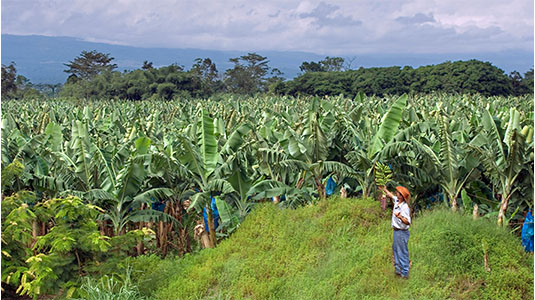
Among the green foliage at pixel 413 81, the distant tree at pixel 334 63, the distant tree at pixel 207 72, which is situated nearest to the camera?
the green foliage at pixel 413 81

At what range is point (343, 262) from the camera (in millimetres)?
6945

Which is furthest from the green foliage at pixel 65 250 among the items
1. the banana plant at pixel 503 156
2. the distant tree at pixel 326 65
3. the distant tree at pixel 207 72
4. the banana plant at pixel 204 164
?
the distant tree at pixel 326 65

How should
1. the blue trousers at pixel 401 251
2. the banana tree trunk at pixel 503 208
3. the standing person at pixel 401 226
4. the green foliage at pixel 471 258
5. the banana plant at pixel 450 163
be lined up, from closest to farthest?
the standing person at pixel 401 226 → the blue trousers at pixel 401 251 → the green foliage at pixel 471 258 → the banana tree trunk at pixel 503 208 → the banana plant at pixel 450 163

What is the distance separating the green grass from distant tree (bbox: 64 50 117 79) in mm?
78621

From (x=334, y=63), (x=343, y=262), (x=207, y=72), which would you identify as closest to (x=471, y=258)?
(x=343, y=262)

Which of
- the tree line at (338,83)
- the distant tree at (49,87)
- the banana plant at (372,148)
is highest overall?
the banana plant at (372,148)

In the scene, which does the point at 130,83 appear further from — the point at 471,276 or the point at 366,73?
the point at 471,276

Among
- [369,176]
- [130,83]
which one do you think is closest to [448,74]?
[130,83]

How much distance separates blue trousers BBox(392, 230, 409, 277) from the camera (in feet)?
19.7

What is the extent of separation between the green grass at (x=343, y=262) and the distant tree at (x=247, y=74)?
62.7 meters

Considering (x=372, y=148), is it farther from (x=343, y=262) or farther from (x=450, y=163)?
(x=343, y=262)

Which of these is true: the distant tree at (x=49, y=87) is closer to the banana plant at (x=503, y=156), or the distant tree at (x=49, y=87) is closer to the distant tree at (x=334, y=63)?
→ the distant tree at (x=334, y=63)

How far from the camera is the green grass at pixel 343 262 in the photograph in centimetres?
634

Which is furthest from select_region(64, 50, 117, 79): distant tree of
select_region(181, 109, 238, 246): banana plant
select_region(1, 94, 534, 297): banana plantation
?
select_region(181, 109, 238, 246): banana plant
